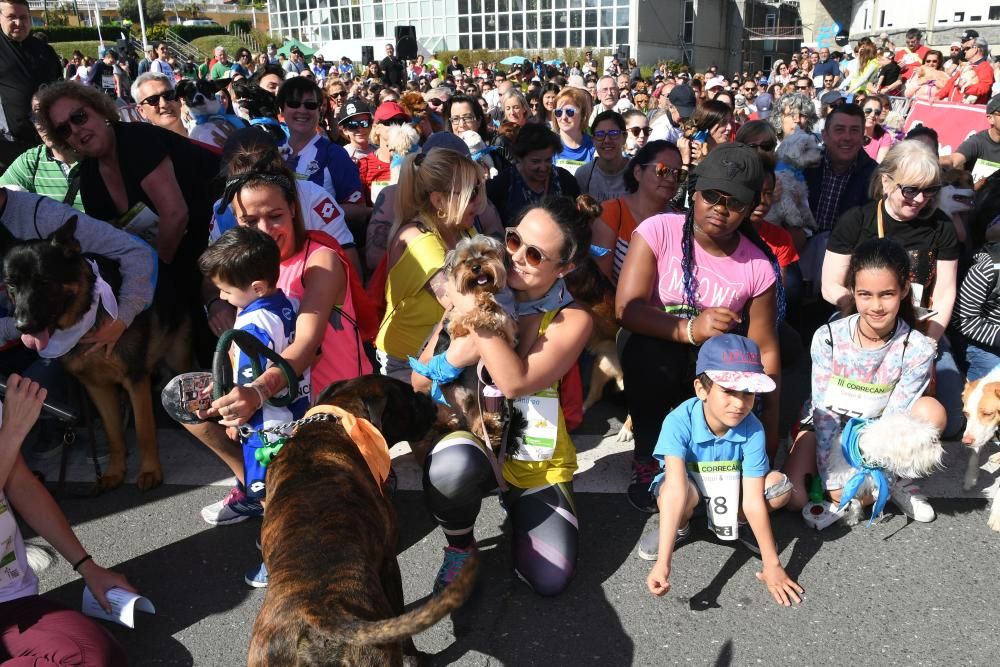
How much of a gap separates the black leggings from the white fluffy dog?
11.4 feet

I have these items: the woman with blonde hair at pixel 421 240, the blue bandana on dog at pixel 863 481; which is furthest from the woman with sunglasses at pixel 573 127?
the blue bandana on dog at pixel 863 481

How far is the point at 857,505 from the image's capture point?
11.1ft

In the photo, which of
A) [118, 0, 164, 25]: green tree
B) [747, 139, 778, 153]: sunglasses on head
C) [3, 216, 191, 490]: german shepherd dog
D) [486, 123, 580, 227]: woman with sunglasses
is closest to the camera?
[3, 216, 191, 490]: german shepherd dog

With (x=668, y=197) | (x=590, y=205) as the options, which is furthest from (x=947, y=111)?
(x=590, y=205)

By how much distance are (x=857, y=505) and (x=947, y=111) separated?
257 inches

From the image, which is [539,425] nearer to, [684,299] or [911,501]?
[684,299]

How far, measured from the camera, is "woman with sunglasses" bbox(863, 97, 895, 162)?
24.5ft

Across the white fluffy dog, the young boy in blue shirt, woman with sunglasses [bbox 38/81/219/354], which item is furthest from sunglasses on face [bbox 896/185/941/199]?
woman with sunglasses [bbox 38/81/219/354]

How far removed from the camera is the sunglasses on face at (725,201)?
3377mm

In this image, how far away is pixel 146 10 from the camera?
66812 millimetres

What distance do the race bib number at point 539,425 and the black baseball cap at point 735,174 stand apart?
1.27 meters

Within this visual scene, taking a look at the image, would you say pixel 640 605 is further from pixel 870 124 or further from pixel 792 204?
pixel 870 124

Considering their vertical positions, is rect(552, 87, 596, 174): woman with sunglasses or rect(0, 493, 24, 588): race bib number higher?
rect(552, 87, 596, 174): woman with sunglasses

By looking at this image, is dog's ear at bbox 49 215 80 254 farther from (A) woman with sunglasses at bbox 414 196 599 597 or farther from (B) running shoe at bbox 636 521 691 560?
(B) running shoe at bbox 636 521 691 560
